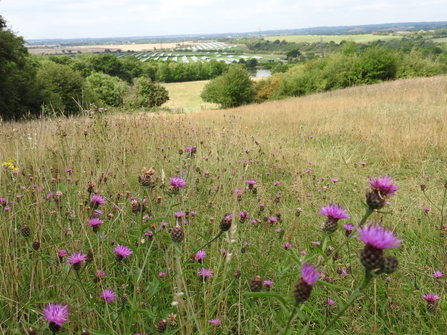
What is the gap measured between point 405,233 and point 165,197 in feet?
7.23

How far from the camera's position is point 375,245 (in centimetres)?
78

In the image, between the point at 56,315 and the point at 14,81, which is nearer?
the point at 56,315

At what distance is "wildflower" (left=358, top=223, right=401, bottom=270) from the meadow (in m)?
0.01

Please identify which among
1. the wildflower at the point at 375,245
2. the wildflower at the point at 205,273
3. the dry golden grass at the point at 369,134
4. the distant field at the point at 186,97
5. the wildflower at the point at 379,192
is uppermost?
the wildflower at the point at 379,192

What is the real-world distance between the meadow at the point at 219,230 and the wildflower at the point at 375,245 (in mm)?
11

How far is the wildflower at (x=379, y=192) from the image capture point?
3.13ft

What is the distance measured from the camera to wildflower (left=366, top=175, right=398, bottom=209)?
3.13 ft

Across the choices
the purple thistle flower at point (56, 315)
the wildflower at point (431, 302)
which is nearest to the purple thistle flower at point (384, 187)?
the wildflower at point (431, 302)

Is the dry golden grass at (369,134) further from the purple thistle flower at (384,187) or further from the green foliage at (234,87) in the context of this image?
the green foliage at (234,87)

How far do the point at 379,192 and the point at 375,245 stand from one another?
25 cm

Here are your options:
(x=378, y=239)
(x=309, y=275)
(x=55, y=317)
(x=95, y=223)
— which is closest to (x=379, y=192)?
(x=378, y=239)

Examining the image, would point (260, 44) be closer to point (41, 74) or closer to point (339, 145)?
point (41, 74)

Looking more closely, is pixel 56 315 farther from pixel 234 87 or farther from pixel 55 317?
pixel 234 87

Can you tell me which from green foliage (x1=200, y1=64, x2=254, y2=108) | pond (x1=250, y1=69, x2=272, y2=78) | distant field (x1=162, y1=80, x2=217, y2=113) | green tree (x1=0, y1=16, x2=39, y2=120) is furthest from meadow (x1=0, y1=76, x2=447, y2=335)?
pond (x1=250, y1=69, x2=272, y2=78)
